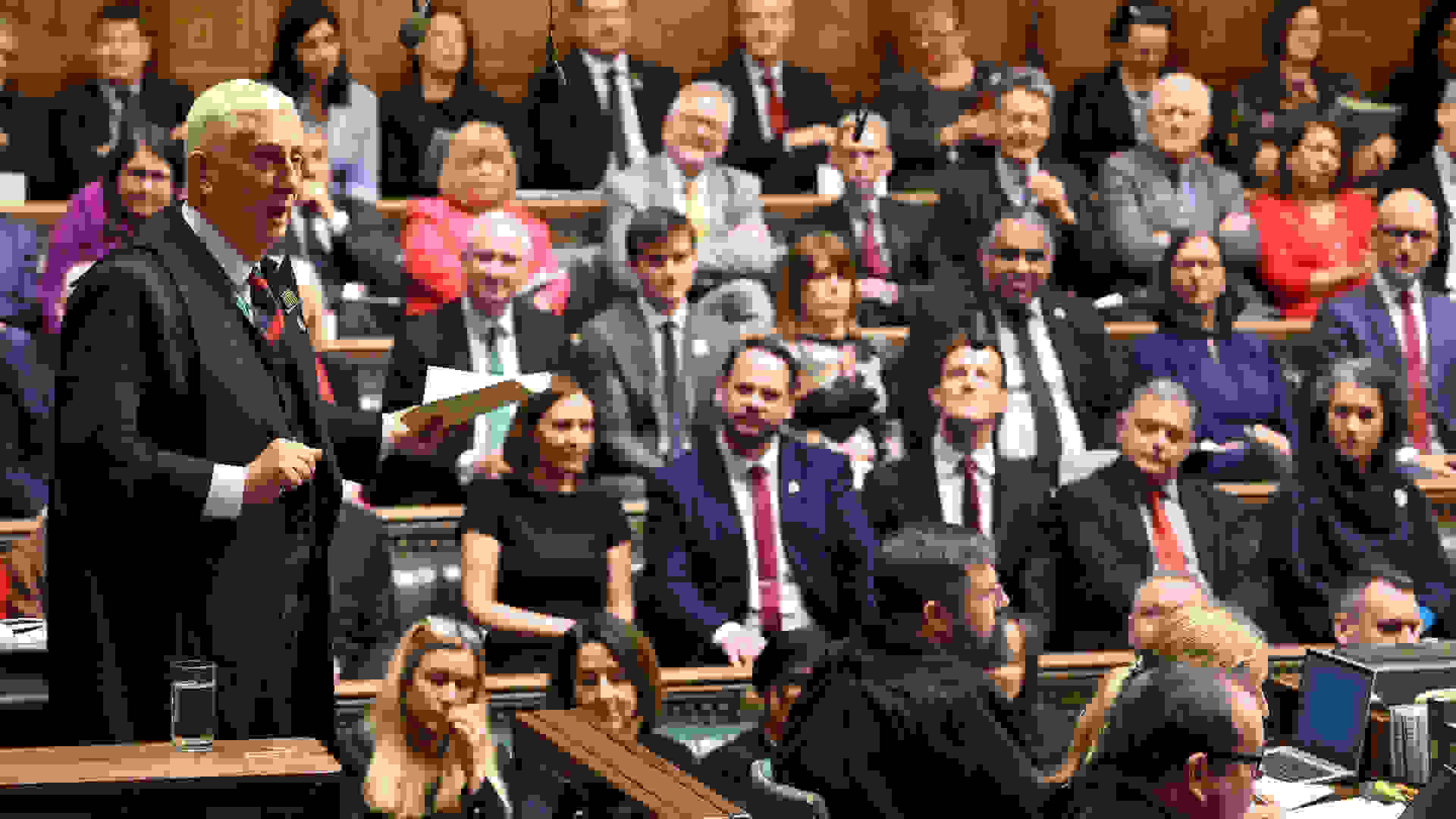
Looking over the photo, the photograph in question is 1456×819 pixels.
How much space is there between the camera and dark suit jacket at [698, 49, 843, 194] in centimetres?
610

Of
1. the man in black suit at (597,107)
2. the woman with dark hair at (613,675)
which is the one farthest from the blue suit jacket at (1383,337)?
the woman with dark hair at (613,675)

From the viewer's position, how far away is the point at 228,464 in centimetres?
222

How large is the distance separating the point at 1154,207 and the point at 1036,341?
106 cm

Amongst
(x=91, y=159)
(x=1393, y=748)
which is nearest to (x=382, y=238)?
(x=91, y=159)

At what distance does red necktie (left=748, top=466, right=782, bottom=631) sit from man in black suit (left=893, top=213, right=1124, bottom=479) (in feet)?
1.82

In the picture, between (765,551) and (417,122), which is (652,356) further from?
(417,122)

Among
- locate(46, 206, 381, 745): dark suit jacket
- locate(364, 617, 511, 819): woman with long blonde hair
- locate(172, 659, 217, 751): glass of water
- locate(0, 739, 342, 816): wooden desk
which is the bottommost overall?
locate(364, 617, 511, 819): woman with long blonde hair

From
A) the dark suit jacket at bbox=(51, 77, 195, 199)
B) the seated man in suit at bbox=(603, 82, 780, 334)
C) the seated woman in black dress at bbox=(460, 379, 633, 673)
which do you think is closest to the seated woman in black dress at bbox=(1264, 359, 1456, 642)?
the seated woman in black dress at bbox=(460, 379, 633, 673)

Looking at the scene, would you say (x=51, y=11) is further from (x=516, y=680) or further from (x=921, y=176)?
(x=516, y=680)

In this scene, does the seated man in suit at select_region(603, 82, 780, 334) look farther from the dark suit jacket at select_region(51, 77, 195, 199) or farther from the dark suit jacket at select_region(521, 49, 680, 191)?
the dark suit jacket at select_region(51, 77, 195, 199)

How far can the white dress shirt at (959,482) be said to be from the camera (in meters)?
4.48

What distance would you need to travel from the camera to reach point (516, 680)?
3.79 metres

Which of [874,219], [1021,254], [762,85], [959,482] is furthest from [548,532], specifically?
[762,85]

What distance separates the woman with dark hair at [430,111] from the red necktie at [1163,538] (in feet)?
7.36
